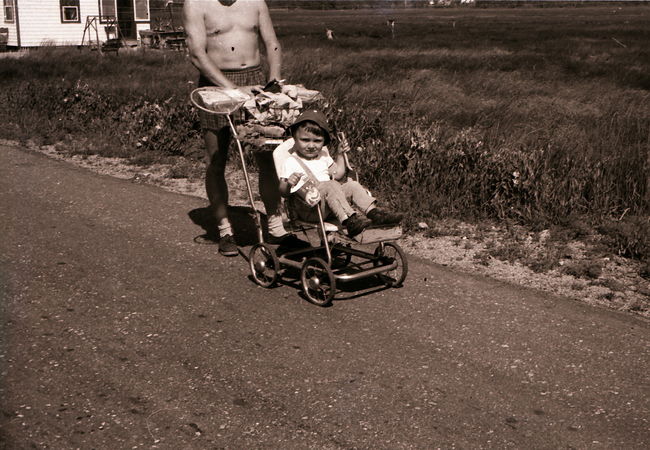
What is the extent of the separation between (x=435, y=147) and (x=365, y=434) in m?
5.06

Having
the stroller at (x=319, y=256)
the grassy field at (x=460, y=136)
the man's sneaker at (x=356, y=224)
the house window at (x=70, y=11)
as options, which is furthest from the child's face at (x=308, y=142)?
the house window at (x=70, y=11)

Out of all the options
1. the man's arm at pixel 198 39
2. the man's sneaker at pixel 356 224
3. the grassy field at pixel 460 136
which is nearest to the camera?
the man's sneaker at pixel 356 224

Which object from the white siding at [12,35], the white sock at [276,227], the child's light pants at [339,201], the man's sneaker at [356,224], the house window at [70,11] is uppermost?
the house window at [70,11]

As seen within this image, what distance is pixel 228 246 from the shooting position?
21.6 feet

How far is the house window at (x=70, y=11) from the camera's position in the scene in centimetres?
3553

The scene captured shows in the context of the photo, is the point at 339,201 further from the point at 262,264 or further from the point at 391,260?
the point at 262,264

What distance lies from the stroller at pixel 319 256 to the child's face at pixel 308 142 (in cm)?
17

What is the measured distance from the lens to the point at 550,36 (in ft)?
140

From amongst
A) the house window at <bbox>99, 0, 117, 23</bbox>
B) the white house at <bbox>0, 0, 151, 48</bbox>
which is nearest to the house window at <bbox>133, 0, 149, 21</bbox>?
the white house at <bbox>0, 0, 151, 48</bbox>

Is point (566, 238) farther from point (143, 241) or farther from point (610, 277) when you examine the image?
point (143, 241)

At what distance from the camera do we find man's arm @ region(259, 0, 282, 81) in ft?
21.6

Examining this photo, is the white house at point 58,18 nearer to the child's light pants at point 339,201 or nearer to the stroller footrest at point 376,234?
the child's light pants at point 339,201

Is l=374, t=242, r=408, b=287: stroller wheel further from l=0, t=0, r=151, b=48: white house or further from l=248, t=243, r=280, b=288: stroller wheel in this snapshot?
l=0, t=0, r=151, b=48: white house

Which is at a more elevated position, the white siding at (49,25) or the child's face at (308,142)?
the white siding at (49,25)
